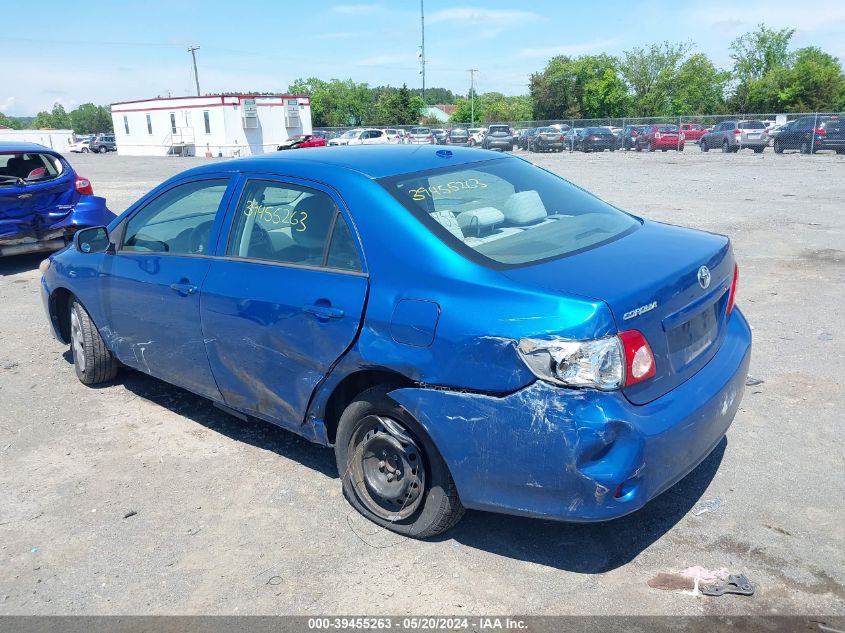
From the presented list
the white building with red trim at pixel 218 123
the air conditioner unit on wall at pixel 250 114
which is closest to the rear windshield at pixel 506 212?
the white building with red trim at pixel 218 123

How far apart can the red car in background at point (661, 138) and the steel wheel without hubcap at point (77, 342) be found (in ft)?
126

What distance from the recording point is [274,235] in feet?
12.4

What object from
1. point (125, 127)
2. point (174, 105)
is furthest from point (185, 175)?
point (125, 127)

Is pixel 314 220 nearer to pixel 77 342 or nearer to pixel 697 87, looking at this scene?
pixel 77 342

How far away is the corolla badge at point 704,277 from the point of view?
3.16 m

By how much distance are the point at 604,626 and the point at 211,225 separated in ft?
9.47

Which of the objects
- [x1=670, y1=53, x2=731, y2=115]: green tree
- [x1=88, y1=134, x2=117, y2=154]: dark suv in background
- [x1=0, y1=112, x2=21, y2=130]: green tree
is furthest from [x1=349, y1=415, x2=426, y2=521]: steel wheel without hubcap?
[x1=0, y1=112, x2=21, y2=130]: green tree

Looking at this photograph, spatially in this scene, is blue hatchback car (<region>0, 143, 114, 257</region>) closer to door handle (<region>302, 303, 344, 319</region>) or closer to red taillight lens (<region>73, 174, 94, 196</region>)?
red taillight lens (<region>73, 174, 94, 196</region>)

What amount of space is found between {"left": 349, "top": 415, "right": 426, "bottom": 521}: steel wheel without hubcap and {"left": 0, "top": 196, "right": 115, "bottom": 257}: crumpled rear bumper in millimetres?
7576

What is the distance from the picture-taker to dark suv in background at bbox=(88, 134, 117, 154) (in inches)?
2714

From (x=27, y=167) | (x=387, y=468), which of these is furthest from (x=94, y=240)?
(x=27, y=167)

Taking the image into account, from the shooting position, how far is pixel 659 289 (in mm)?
2895

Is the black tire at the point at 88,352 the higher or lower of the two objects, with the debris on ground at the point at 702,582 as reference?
higher

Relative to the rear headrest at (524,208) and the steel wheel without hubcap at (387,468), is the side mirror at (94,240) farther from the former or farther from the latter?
the rear headrest at (524,208)
